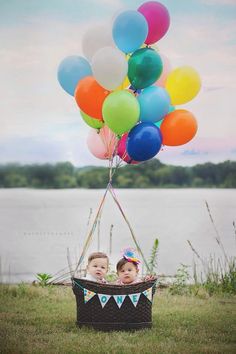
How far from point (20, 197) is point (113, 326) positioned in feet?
8.03

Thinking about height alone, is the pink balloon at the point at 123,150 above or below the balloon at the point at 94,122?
below

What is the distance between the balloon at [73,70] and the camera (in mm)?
2781

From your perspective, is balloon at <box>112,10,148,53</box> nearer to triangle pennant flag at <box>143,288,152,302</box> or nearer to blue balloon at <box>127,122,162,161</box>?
blue balloon at <box>127,122,162,161</box>

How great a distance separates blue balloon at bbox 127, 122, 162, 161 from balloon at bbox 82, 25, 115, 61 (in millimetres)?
441

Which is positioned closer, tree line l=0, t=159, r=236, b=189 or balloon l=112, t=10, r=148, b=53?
balloon l=112, t=10, r=148, b=53

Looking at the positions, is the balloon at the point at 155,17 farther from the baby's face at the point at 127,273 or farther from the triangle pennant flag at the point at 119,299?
the triangle pennant flag at the point at 119,299

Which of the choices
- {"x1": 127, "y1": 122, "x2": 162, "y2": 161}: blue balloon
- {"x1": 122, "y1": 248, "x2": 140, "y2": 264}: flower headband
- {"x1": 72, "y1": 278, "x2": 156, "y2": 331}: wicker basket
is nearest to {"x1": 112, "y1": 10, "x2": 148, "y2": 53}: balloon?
{"x1": 127, "y1": 122, "x2": 162, "y2": 161}: blue balloon

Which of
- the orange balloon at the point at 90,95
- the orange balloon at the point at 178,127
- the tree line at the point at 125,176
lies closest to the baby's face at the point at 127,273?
the orange balloon at the point at 178,127

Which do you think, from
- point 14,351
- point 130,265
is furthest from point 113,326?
point 14,351

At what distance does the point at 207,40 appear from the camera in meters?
4.07

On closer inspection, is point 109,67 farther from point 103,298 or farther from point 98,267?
point 103,298

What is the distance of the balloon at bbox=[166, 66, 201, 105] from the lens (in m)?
2.81

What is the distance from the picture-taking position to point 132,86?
2748 mm

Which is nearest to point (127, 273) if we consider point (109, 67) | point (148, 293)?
point (148, 293)
